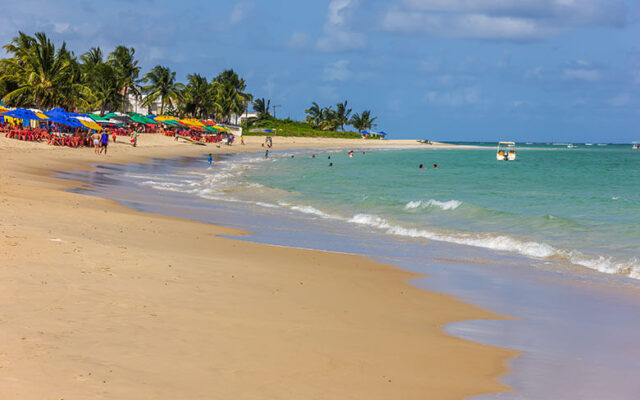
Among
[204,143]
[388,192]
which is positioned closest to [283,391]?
[388,192]

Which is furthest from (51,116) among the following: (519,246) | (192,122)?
(519,246)

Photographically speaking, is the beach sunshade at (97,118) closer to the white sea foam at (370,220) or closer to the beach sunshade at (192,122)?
the beach sunshade at (192,122)

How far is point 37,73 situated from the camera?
55.8 metres

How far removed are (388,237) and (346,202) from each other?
31.2 feet

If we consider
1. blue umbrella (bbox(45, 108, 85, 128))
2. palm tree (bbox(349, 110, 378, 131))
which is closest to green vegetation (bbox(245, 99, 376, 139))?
palm tree (bbox(349, 110, 378, 131))

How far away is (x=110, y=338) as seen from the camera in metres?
5.71

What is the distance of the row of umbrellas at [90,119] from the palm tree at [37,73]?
3800mm

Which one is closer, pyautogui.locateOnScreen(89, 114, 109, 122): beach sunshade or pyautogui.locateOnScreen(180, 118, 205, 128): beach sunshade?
pyautogui.locateOnScreen(89, 114, 109, 122): beach sunshade

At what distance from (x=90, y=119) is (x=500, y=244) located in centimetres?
4361

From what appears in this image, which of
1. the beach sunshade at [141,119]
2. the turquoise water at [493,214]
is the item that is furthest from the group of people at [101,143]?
the beach sunshade at [141,119]

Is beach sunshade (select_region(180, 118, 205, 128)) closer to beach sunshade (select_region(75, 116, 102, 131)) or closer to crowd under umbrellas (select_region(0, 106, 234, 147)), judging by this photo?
crowd under umbrellas (select_region(0, 106, 234, 147))

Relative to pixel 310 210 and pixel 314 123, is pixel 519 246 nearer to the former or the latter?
pixel 310 210

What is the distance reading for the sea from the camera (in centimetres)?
654

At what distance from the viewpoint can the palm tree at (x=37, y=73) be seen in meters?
55.4
